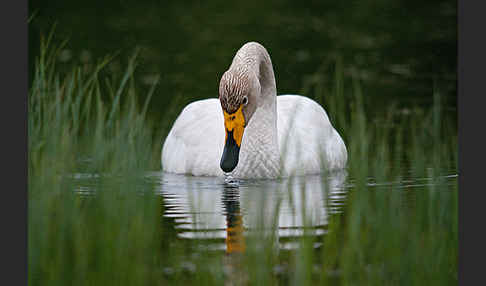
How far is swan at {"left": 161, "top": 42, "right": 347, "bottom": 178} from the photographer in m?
10.8

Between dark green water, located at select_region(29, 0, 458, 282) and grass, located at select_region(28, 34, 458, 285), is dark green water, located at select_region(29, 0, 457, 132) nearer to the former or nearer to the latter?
dark green water, located at select_region(29, 0, 458, 282)

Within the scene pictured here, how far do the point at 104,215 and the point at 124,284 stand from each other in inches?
60.2

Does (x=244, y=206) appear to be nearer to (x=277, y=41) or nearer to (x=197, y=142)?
(x=197, y=142)

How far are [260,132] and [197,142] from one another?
1010mm

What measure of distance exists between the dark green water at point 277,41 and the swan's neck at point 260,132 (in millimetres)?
3175

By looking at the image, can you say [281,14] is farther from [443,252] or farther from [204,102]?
[443,252]

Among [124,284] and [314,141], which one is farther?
[314,141]

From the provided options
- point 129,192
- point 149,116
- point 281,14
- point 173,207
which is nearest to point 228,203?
point 173,207

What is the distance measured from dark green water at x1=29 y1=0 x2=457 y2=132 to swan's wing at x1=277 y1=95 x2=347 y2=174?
2.71 metres

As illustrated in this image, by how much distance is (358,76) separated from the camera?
1916 centimetres

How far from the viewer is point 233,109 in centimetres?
1070

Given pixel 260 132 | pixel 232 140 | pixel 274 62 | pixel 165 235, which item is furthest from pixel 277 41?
pixel 165 235

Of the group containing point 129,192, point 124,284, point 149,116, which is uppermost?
point 149,116

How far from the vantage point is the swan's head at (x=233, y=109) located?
10477mm
